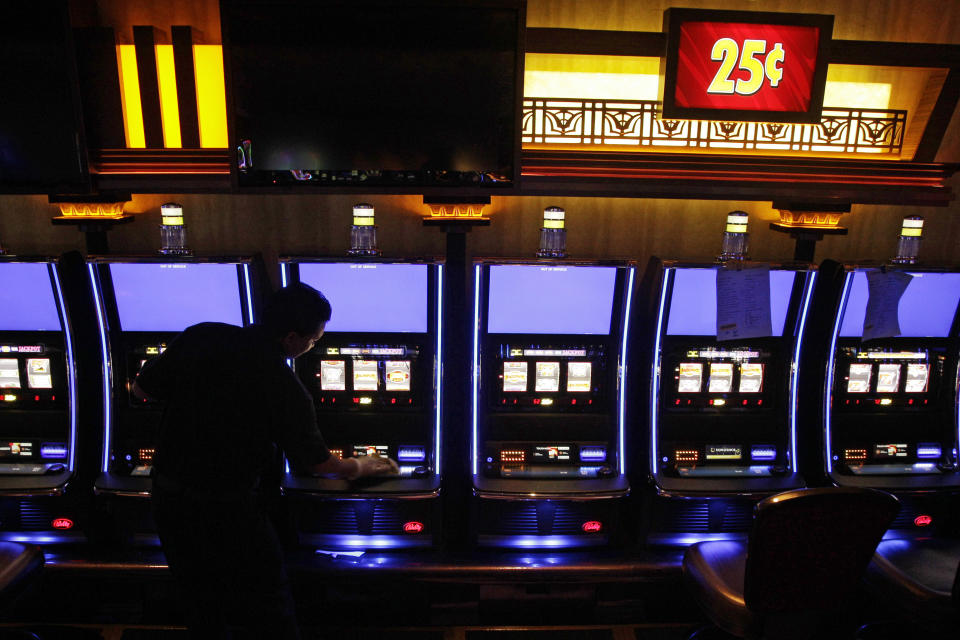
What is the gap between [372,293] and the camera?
2.90 m

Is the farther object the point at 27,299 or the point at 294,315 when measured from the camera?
the point at 27,299

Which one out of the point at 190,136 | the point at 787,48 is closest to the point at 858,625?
the point at 787,48

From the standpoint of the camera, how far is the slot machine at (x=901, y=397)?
2994mm

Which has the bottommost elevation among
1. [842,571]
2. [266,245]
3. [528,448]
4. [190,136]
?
[842,571]

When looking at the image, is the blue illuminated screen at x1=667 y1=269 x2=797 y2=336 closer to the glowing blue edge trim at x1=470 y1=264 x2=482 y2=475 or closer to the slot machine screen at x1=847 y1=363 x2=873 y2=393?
the slot machine screen at x1=847 y1=363 x2=873 y2=393

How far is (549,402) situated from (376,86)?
155 centimetres

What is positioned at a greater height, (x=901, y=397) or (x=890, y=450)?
(x=901, y=397)

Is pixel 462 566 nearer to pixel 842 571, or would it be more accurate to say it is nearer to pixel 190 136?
pixel 842 571

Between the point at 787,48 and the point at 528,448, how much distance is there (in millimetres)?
2120

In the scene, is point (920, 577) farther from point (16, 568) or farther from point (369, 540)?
point (16, 568)

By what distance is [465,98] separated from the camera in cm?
277

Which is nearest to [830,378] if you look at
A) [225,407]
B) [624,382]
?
[624,382]

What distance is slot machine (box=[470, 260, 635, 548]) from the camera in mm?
2904

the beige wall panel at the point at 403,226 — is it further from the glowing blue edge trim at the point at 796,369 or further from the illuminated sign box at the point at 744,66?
the glowing blue edge trim at the point at 796,369
